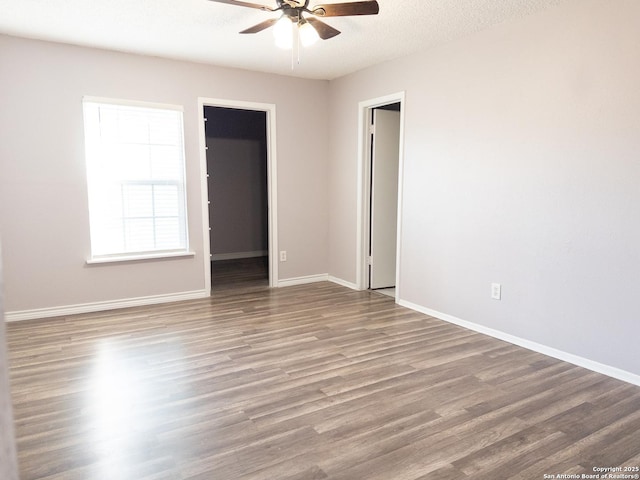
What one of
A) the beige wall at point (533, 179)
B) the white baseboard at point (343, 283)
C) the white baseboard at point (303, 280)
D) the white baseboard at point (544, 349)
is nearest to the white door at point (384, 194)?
the white baseboard at point (343, 283)

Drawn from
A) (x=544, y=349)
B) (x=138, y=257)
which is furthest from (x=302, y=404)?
(x=138, y=257)

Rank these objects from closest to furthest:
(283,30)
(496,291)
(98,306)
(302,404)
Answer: (302,404), (283,30), (496,291), (98,306)

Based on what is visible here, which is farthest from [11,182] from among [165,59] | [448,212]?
[448,212]

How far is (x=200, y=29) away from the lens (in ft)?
11.3

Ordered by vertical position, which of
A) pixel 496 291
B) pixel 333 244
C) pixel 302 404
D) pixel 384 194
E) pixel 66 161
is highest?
pixel 66 161

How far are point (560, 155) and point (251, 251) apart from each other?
544cm

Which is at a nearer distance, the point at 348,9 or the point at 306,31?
the point at 348,9

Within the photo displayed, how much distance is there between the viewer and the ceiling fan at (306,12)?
2.54m

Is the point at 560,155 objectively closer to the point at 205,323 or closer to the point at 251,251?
the point at 205,323

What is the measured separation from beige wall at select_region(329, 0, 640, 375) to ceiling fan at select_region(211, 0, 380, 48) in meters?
1.33

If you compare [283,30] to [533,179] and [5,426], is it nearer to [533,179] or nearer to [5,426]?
[533,179]

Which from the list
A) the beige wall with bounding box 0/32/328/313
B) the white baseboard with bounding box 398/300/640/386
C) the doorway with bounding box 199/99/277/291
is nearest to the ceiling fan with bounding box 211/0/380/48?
the beige wall with bounding box 0/32/328/313

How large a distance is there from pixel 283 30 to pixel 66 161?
2530 mm

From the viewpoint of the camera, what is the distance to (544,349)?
315cm
